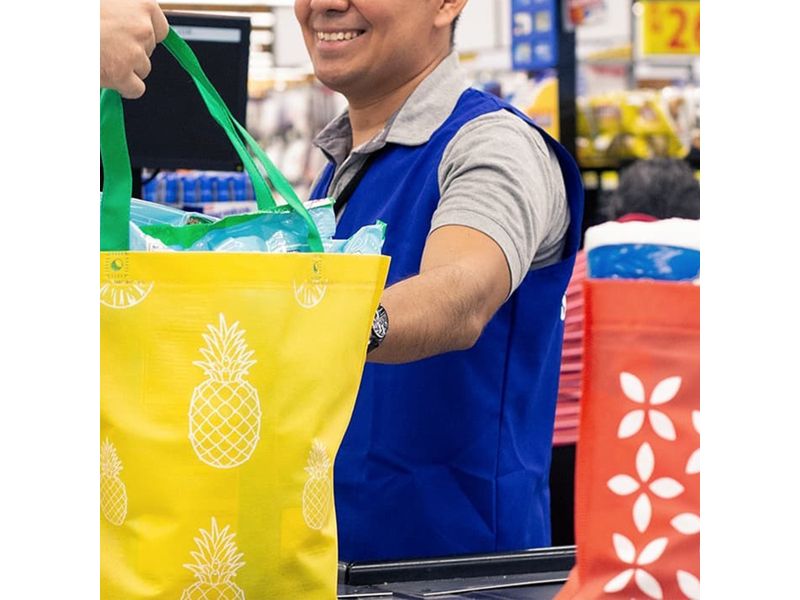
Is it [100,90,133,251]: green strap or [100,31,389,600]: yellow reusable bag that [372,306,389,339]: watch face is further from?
[100,90,133,251]: green strap

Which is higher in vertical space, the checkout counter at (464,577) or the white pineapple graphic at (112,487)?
the white pineapple graphic at (112,487)

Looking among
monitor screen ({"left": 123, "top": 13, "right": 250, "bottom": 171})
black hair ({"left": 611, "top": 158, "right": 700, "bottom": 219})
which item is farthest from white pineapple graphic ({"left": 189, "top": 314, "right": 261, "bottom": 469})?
black hair ({"left": 611, "top": 158, "right": 700, "bottom": 219})

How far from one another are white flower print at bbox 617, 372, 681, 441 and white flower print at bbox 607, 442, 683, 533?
2 cm

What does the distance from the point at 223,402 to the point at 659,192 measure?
12.5ft

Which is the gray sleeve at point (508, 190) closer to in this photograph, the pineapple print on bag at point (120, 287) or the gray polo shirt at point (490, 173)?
the gray polo shirt at point (490, 173)

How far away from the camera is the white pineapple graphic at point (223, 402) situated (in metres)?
1.03

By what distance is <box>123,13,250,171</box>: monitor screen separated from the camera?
8.87 feet

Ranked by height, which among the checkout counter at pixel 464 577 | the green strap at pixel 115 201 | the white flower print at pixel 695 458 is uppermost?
the green strap at pixel 115 201

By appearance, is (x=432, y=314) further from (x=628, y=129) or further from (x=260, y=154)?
(x=628, y=129)

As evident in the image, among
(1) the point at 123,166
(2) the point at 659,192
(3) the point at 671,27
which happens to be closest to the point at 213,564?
(1) the point at 123,166

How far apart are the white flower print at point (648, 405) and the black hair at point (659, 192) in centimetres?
363

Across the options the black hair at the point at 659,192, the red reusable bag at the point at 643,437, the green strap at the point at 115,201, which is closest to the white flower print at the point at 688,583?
the red reusable bag at the point at 643,437

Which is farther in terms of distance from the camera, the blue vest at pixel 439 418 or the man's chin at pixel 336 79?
the man's chin at pixel 336 79

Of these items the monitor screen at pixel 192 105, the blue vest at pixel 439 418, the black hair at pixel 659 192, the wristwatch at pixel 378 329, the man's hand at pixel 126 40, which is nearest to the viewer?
the man's hand at pixel 126 40
